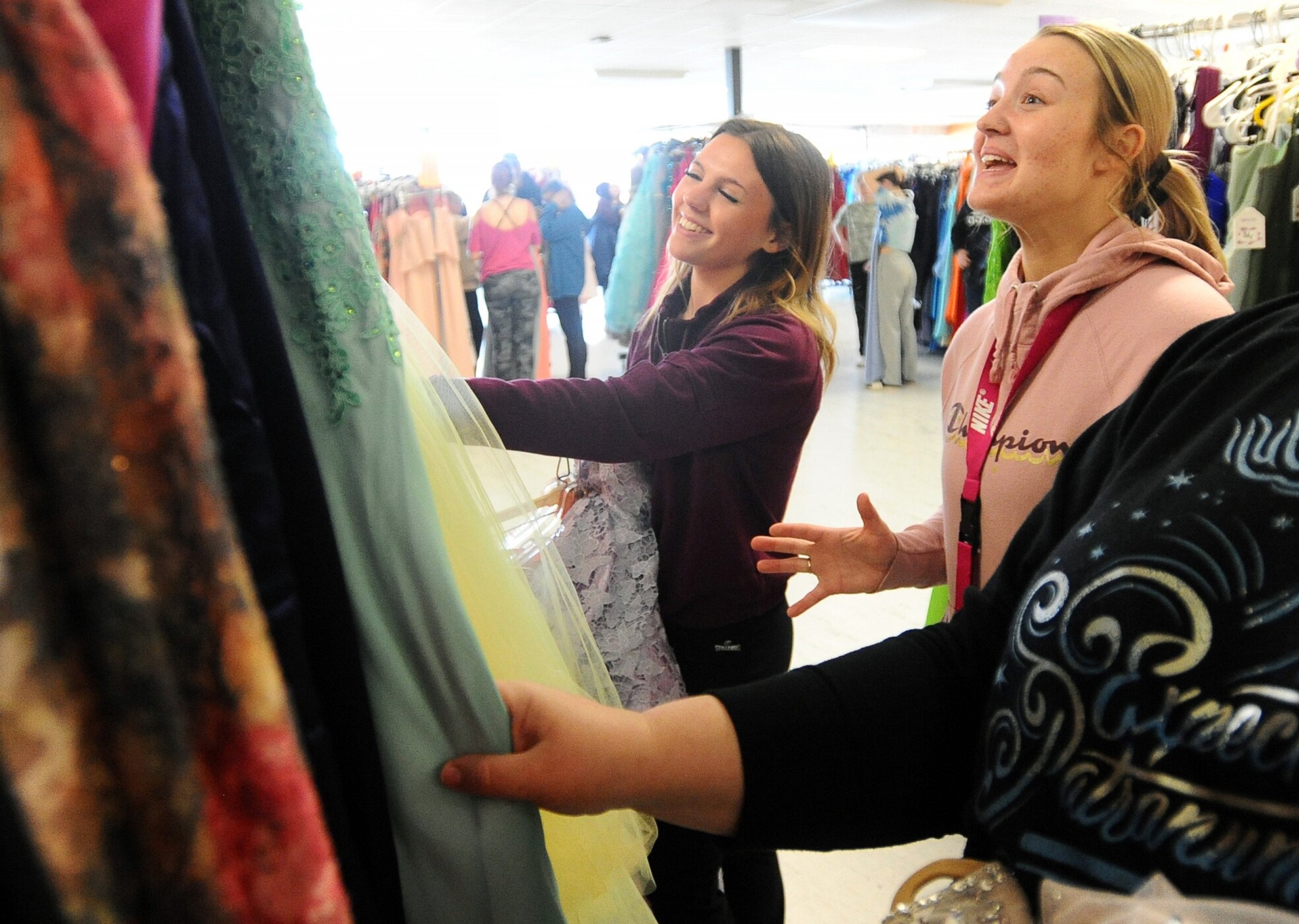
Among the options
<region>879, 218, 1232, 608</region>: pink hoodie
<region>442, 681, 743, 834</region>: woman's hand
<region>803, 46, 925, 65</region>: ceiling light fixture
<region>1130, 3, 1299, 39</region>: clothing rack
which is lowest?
<region>442, 681, 743, 834</region>: woman's hand

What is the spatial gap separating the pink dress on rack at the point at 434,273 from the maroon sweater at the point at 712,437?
3524 millimetres

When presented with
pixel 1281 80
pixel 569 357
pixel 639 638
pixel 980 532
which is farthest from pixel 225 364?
pixel 569 357

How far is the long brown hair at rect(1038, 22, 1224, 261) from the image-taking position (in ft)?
3.80

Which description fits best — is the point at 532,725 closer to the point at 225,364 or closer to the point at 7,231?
the point at 225,364

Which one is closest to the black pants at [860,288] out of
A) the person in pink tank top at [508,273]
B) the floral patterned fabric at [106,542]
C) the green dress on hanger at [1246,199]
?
the person in pink tank top at [508,273]

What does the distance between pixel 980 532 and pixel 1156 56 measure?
2.31 feet

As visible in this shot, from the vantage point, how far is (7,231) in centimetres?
27

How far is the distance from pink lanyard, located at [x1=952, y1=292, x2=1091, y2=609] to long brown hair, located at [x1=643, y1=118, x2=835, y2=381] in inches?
15.8

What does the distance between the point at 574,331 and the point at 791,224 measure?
484 cm

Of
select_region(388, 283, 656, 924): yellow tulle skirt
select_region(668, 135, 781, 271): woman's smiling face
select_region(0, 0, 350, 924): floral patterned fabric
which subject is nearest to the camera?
select_region(0, 0, 350, 924): floral patterned fabric

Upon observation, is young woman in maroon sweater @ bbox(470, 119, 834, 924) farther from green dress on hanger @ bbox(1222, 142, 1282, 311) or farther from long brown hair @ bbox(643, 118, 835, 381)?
green dress on hanger @ bbox(1222, 142, 1282, 311)

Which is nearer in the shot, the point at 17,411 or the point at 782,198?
the point at 17,411

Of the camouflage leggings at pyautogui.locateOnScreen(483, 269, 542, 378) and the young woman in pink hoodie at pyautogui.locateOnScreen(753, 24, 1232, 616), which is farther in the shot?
the camouflage leggings at pyautogui.locateOnScreen(483, 269, 542, 378)

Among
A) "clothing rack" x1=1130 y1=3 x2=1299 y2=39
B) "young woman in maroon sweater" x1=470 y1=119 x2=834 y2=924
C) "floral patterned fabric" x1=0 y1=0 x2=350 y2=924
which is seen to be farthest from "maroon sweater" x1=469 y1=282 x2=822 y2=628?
"clothing rack" x1=1130 y1=3 x2=1299 y2=39
